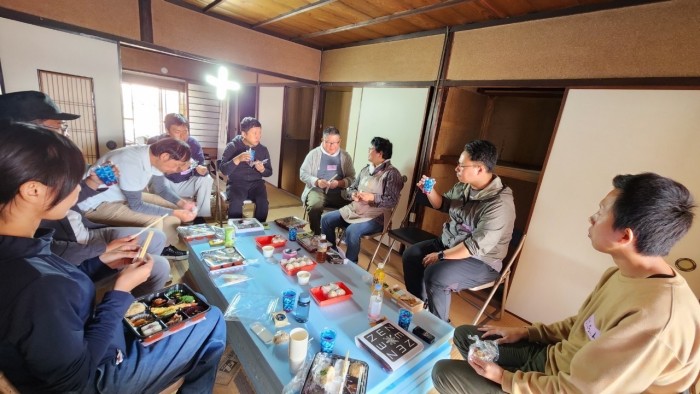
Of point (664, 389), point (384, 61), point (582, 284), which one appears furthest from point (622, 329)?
point (384, 61)

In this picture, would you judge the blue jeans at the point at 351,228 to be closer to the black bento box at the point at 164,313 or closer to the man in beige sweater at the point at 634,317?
→ the black bento box at the point at 164,313

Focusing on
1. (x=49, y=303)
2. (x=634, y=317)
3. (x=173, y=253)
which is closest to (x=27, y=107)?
(x=173, y=253)

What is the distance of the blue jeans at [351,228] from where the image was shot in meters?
2.79

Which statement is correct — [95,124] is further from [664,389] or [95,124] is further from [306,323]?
[664,389]

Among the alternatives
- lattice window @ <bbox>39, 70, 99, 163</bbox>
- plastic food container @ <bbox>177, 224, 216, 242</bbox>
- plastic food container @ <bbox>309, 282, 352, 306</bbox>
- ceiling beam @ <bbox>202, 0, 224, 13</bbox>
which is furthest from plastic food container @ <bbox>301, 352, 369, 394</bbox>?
ceiling beam @ <bbox>202, 0, 224, 13</bbox>

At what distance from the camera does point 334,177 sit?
3377 mm

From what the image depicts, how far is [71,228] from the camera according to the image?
5.73ft

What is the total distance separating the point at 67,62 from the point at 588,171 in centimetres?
422

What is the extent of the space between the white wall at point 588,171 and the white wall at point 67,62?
385 centimetres

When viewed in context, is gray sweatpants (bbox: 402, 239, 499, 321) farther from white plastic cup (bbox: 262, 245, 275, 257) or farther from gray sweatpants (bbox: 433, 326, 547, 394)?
white plastic cup (bbox: 262, 245, 275, 257)

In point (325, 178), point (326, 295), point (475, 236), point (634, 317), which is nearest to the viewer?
point (634, 317)

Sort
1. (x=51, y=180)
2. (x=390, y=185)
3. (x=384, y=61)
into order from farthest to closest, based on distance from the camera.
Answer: (x=384, y=61) → (x=390, y=185) → (x=51, y=180)

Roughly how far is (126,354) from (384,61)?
3344 mm

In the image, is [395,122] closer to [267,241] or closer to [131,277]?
[267,241]
